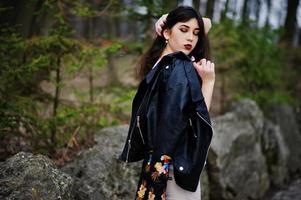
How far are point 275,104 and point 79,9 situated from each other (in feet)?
19.3

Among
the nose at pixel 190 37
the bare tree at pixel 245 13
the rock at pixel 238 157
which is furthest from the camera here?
the bare tree at pixel 245 13

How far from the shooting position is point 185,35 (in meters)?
2.91

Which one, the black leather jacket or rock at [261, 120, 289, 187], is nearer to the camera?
the black leather jacket

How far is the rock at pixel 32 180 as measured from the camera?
2.82 m

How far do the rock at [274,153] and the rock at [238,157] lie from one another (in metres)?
0.35

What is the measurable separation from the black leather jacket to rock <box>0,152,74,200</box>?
0.75m

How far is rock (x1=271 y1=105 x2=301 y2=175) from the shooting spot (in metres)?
8.84

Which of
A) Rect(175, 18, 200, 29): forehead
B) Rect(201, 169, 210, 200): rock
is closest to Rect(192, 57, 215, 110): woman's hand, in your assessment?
Answer: Rect(175, 18, 200, 29): forehead

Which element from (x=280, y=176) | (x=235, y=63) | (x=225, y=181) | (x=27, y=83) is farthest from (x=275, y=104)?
(x=27, y=83)

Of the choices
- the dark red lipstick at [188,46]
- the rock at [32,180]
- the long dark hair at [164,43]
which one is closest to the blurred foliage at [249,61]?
the long dark hair at [164,43]

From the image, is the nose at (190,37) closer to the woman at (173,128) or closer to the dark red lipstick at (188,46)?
the dark red lipstick at (188,46)

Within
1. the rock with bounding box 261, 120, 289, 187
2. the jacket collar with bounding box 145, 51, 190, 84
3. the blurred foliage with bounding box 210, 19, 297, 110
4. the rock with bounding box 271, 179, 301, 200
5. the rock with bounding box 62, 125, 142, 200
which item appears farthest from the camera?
the blurred foliage with bounding box 210, 19, 297, 110

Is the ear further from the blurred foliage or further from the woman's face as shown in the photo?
the blurred foliage

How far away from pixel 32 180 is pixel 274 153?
6.08 metres
